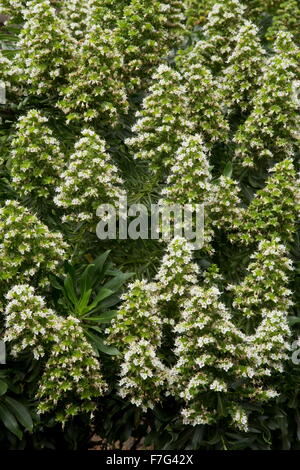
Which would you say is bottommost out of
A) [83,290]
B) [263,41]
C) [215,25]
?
[83,290]

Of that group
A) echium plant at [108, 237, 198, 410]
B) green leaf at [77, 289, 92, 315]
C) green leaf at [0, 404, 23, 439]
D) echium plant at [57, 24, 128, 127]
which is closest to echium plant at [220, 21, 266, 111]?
echium plant at [57, 24, 128, 127]

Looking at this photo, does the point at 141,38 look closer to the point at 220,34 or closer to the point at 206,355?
the point at 220,34

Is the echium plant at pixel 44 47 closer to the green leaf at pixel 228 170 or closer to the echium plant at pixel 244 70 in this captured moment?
the echium plant at pixel 244 70

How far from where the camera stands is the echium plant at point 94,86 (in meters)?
6.21

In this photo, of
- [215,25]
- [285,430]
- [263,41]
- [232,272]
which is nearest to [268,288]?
[232,272]

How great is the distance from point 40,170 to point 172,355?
74.7 inches

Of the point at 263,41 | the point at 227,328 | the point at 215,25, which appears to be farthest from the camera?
the point at 263,41

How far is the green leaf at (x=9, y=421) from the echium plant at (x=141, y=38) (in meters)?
3.59

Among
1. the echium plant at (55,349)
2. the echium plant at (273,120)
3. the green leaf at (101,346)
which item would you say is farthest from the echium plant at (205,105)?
the echium plant at (55,349)

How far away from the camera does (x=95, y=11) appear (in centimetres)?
731

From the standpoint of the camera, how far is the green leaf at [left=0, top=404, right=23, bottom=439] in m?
4.86

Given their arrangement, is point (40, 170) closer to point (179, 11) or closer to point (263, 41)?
point (179, 11)

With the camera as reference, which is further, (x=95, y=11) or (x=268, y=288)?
(x=95, y=11)

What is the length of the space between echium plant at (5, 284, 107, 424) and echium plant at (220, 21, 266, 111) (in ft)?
10.3
